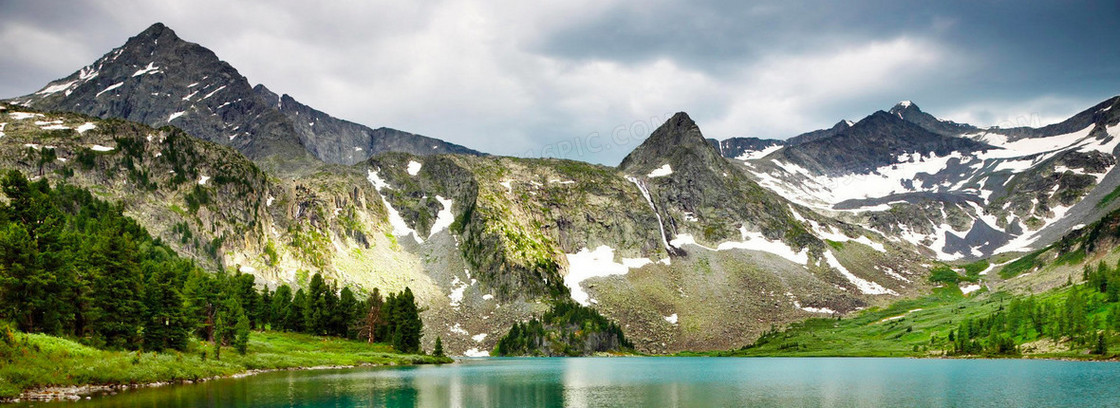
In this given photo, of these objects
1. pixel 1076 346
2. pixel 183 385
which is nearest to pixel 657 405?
pixel 183 385

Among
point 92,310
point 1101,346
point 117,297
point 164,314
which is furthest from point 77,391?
point 1101,346

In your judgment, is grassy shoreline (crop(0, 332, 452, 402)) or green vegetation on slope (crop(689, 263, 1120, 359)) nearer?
grassy shoreline (crop(0, 332, 452, 402))

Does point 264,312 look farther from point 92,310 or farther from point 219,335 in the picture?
point 92,310

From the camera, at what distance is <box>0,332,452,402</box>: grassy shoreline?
51.8 metres

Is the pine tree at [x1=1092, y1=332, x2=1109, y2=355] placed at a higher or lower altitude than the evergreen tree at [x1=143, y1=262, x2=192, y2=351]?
lower

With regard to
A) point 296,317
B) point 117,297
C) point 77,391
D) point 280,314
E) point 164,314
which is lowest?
point 77,391

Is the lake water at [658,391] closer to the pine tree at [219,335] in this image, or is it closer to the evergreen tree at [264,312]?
the pine tree at [219,335]

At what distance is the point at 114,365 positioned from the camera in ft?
208

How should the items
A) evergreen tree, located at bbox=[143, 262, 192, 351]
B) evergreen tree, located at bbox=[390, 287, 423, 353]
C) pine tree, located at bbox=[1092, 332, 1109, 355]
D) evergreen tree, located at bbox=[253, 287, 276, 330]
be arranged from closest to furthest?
evergreen tree, located at bbox=[143, 262, 192, 351], pine tree, located at bbox=[1092, 332, 1109, 355], evergreen tree, located at bbox=[253, 287, 276, 330], evergreen tree, located at bbox=[390, 287, 423, 353]

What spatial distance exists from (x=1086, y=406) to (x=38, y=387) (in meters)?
86.2

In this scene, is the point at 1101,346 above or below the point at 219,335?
below

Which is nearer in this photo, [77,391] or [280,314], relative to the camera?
[77,391]

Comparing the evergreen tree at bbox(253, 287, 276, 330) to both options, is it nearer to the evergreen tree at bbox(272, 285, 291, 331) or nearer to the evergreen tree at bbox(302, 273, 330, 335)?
the evergreen tree at bbox(272, 285, 291, 331)

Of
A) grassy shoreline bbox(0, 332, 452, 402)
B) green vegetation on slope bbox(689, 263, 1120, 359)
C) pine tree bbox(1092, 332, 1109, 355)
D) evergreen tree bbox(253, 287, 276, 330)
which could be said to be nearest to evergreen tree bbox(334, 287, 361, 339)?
evergreen tree bbox(253, 287, 276, 330)
